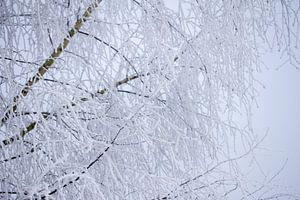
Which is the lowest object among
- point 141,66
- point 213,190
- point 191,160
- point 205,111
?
point 213,190

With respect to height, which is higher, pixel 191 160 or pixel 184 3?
pixel 184 3

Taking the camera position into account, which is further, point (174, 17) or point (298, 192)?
point (298, 192)

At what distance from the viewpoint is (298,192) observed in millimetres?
2160

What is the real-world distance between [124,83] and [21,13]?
0.55m

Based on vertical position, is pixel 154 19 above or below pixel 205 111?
above

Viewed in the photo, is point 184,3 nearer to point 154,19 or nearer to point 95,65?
point 154,19

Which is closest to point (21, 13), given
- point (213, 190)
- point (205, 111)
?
point (205, 111)

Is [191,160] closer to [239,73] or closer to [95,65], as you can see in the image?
[239,73]

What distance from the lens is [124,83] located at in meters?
2.16

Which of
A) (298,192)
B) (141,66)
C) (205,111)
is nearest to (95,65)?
(141,66)

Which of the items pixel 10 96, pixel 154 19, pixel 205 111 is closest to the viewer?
pixel 10 96

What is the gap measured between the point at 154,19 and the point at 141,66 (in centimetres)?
27

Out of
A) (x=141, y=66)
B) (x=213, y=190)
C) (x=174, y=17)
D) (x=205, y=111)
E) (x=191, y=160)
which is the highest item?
(x=174, y=17)

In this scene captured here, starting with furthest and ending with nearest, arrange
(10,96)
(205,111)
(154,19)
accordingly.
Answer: (205,111) → (154,19) → (10,96)
